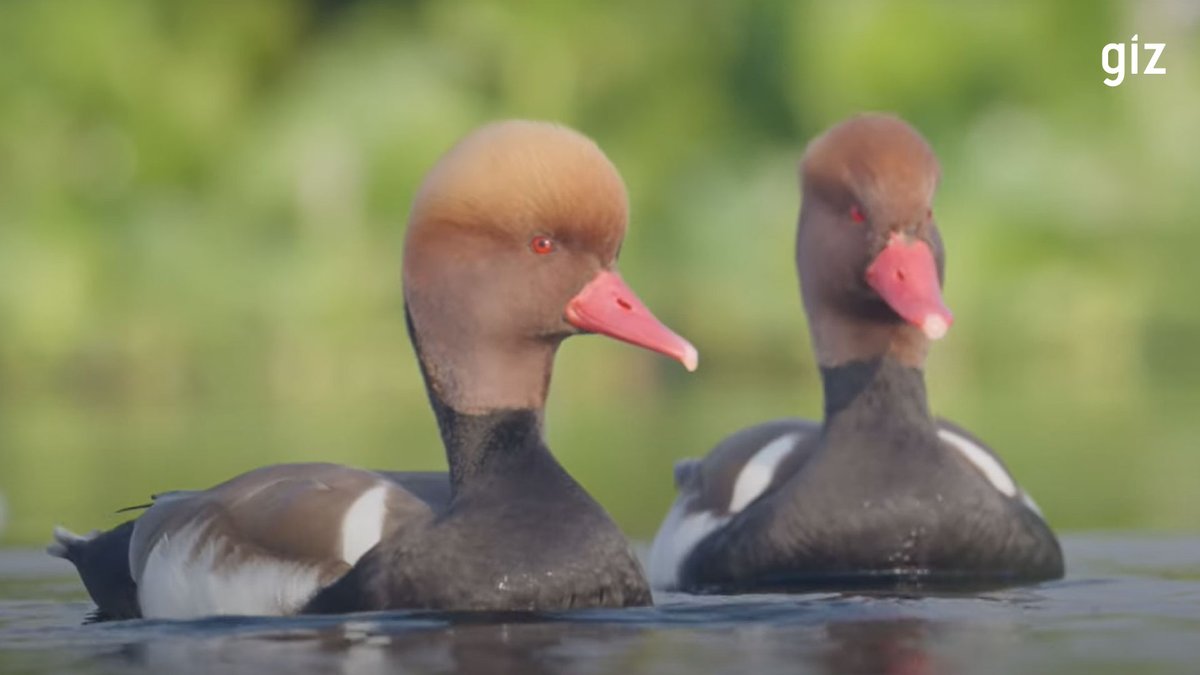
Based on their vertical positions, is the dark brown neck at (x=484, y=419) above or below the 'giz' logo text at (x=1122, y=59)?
below

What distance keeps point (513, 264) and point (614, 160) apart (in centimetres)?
1083

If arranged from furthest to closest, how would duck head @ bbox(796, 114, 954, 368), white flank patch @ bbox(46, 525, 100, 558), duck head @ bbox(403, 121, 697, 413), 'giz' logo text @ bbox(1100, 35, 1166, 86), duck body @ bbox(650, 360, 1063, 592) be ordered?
'giz' logo text @ bbox(1100, 35, 1166, 86)
duck head @ bbox(796, 114, 954, 368)
duck body @ bbox(650, 360, 1063, 592)
white flank patch @ bbox(46, 525, 100, 558)
duck head @ bbox(403, 121, 697, 413)

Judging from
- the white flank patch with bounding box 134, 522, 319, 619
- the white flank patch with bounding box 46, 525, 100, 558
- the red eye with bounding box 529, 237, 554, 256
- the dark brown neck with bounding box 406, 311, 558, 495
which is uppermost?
the red eye with bounding box 529, 237, 554, 256

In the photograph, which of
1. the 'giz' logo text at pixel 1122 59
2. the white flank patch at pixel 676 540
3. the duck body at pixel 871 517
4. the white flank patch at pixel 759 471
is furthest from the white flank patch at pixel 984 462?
the 'giz' logo text at pixel 1122 59

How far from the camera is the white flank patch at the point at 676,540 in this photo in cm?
712

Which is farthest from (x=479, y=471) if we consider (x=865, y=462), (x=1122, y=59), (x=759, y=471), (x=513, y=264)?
(x=1122, y=59)

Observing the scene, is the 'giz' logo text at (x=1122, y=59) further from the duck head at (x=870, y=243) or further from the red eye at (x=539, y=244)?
the red eye at (x=539, y=244)

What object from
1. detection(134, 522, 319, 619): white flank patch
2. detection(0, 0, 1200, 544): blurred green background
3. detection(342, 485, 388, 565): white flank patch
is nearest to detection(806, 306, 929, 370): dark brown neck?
detection(342, 485, 388, 565): white flank patch

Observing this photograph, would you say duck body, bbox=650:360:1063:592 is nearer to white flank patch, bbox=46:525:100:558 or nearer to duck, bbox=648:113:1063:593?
duck, bbox=648:113:1063:593

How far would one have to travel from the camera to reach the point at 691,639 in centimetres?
547

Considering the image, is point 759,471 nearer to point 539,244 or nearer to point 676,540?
point 676,540

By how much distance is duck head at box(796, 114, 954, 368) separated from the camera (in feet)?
22.7

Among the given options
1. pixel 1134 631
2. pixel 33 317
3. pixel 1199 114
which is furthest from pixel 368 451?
pixel 1199 114

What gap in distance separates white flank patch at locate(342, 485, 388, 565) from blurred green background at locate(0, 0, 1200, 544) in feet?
28.3
